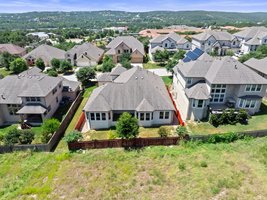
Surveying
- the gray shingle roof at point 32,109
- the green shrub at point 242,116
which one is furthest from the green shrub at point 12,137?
the green shrub at point 242,116

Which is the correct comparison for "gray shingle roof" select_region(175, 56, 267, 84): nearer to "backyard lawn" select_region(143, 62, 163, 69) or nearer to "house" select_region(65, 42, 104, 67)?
"backyard lawn" select_region(143, 62, 163, 69)

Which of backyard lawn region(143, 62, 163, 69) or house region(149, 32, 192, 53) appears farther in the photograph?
house region(149, 32, 192, 53)

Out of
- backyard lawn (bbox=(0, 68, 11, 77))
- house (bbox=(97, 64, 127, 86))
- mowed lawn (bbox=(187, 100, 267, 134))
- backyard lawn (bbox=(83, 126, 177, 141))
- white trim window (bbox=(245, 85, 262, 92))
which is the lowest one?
backyard lawn (bbox=(0, 68, 11, 77))

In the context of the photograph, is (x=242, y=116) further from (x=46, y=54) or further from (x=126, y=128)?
(x=46, y=54)

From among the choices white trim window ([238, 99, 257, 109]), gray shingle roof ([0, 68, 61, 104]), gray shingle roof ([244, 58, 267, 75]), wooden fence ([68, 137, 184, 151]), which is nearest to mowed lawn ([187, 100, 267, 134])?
white trim window ([238, 99, 257, 109])

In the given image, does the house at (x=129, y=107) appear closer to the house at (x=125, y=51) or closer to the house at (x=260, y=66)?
the house at (x=260, y=66)

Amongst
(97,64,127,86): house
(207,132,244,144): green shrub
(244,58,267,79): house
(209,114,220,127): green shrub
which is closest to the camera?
(207,132,244,144): green shrub
